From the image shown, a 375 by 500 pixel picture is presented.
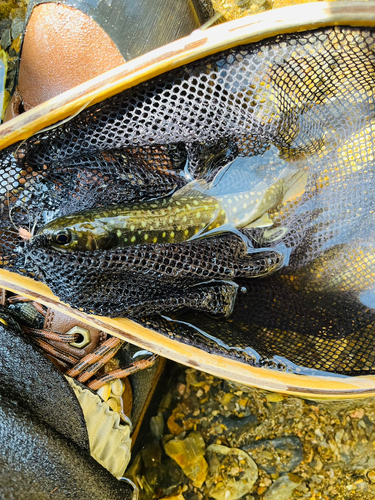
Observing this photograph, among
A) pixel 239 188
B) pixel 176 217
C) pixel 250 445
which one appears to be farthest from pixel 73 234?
pixel 250 445

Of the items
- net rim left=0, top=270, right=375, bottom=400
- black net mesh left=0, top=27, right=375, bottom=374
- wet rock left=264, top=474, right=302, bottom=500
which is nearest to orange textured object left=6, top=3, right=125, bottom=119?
black net mesh left=0, top=27, right=375, bottom=374

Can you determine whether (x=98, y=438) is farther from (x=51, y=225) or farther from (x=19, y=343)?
(x=51, y=225)

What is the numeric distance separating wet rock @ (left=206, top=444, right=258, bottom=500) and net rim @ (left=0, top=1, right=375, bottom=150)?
1855mm

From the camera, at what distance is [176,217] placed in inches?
59.7

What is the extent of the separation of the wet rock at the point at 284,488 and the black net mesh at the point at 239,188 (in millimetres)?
881

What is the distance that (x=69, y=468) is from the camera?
1331mm

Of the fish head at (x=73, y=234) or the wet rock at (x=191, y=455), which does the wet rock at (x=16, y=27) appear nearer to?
the fish head at (x=73, y=234)

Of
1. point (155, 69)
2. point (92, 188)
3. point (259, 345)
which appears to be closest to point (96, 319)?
point (92, 188)

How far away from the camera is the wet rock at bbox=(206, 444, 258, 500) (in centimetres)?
204

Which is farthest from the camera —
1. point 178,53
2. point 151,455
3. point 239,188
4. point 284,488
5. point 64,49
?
point 151,455

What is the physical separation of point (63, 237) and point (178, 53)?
2.24 feet

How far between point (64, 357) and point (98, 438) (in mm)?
368

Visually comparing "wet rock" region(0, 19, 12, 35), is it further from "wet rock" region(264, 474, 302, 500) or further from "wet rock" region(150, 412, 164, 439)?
"wet rock" region(264, 474, 302, 500)

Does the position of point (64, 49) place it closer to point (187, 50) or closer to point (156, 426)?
point (187, 50)
